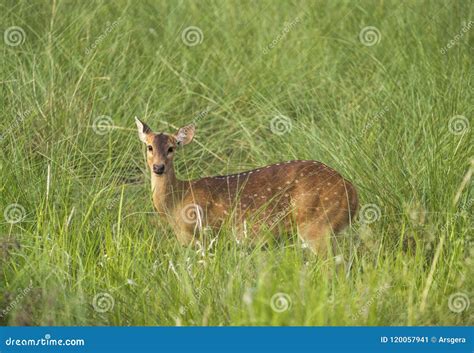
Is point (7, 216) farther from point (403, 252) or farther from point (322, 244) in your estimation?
point (403, 252)

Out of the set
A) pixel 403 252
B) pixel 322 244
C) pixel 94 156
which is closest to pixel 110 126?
pixel 94 156

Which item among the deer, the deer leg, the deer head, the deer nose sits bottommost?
the deer leg

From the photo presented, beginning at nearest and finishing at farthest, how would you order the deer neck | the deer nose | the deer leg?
1. the deer leg
2. the deer nose
3. the deer neck

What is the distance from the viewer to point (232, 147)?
27.4 ft

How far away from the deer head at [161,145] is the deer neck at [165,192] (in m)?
0.03

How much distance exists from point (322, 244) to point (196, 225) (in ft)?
2.64

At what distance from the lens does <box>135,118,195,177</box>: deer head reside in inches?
284

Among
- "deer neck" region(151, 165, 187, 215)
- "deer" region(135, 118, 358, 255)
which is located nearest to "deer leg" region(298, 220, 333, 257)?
"deer" region(135, 118, 358, 255)

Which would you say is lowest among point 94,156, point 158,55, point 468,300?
point 468,300

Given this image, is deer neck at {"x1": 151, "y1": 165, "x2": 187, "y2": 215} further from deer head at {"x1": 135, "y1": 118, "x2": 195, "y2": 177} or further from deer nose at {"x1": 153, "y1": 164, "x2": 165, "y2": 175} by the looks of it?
deer nose at {"x1": 153, "y1": 164, "x2": 165, "y2": 175}

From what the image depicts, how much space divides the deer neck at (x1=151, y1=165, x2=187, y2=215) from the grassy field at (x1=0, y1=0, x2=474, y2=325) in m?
0.14

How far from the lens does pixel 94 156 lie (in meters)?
7.89

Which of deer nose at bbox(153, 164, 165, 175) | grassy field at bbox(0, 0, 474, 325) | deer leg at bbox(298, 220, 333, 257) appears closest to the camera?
grassy field at bbox(0, 0, 474, 325)

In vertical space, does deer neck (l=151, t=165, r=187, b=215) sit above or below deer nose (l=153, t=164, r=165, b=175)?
below
